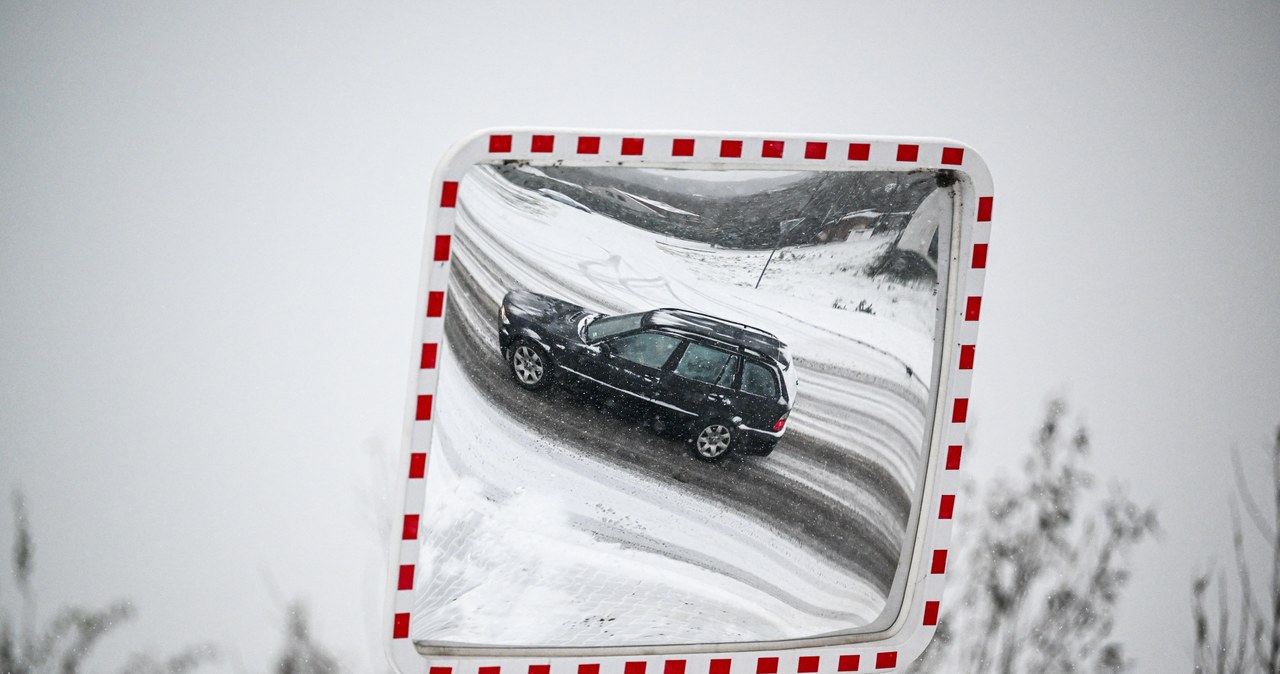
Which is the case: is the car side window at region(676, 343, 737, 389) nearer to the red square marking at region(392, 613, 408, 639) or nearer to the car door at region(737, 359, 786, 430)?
the car door at region(737, 359, 786, 430)

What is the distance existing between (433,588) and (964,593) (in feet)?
9.92

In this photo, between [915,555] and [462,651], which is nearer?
[462,651]

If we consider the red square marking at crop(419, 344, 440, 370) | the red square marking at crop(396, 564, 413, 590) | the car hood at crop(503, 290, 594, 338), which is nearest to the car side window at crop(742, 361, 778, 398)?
the car hood at crop(503, 290, 594, 338)

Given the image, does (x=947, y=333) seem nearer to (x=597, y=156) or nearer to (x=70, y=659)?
(x=597, y=156)

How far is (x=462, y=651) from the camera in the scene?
2.13 metres

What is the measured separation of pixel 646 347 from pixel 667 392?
0.10m

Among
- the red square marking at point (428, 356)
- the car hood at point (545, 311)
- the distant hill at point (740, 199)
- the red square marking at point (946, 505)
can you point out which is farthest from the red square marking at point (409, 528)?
the red square marking at point (946, 505)

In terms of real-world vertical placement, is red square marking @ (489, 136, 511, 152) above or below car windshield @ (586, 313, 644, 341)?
Result: above

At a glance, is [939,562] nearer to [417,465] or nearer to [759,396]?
[759,396]

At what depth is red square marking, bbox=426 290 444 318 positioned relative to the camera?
189 cm

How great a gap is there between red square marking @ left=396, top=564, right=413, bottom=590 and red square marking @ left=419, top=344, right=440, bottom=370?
1.18 ft

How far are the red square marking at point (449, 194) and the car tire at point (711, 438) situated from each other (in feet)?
2.00

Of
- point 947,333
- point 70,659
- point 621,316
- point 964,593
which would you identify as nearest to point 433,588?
point 621,316

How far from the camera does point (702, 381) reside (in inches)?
82.3
